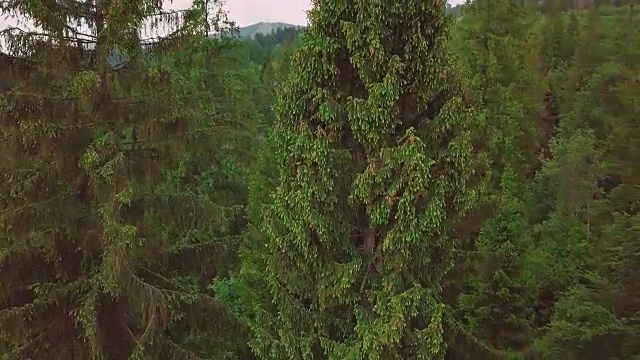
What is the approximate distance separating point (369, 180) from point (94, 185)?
373 centimetres

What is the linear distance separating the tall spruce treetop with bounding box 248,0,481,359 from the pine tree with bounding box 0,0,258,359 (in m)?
1.71

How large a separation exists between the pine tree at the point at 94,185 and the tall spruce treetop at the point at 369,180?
1.71 meters

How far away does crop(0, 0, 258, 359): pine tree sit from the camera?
7855 millimetres

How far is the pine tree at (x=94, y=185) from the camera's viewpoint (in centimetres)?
786

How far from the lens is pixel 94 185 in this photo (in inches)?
314

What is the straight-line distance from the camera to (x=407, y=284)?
26.7 ft

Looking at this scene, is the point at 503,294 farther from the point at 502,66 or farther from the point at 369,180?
the point at 502,66

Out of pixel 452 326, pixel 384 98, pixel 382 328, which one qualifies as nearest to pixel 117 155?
pixel 384 98

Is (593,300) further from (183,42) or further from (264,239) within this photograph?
(183,42)

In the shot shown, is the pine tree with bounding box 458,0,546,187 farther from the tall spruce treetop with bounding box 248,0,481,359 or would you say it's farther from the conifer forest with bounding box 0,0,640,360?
the tall spruce treetop with bounding box 248,0,481,359

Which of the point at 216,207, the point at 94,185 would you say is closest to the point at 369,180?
the point at 216,207

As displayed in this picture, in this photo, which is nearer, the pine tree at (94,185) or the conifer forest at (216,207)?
the conifer forest at (216,207)

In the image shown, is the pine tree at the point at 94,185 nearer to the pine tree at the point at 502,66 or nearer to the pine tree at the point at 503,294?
the pine tree at the point at 503,294

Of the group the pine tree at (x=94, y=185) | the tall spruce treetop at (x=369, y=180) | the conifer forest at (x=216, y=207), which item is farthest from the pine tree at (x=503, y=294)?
the pine tree at (x=94, y=185)
